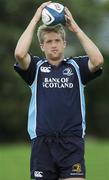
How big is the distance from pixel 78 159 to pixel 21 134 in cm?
3278

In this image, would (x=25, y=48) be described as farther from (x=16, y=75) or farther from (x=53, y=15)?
(x=16, y=75)

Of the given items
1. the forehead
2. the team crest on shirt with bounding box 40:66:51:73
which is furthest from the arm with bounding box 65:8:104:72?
the team crest on shirt with bounding box 40:66:51:73

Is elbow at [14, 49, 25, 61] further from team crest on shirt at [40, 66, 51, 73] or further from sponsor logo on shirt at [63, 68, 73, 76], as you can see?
sponsor logo on shirt at [63, 68, 73, 76]

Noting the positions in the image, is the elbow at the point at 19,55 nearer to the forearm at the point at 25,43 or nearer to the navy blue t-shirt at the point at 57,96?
the forearm at the point at 25,43

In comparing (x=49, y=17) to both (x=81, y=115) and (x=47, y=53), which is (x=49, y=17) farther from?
(x=81, y=115)

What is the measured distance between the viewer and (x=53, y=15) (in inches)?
374

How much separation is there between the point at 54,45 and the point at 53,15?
30 centimetres

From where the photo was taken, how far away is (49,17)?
9523 millimetres

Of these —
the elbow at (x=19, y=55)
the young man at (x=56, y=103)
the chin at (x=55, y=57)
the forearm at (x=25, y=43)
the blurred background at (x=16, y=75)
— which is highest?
the forearm at (x=25, y=43)

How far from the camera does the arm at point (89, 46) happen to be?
961cm

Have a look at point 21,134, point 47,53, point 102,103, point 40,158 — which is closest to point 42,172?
point 40,158

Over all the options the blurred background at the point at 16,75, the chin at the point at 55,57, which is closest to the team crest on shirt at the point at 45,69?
the chin at the point at 55,57

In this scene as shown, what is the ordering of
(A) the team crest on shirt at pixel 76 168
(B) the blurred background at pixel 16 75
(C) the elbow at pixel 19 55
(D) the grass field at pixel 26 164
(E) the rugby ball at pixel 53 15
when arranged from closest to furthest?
(A) the team crest on shirt at pixel 76 168, (E) the rugby ball at pixel 53 15, (C) the elbow at pixel 19 55, (D) the grass field at pixel 26 164, (B) the blurred background at pixel 16 75

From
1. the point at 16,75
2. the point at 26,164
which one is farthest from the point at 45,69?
the point at 16,75
